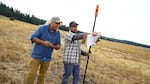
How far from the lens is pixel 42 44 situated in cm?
588

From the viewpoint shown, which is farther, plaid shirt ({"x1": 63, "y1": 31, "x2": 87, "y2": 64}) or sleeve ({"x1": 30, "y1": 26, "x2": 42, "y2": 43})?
plaid shirt ({"x1": 63, "y1": 31, "x2": 87, "y2": 64})

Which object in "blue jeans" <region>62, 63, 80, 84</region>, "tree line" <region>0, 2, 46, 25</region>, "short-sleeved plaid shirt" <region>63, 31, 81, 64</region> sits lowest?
"tree line" <region>0, 2, 46, 25</region>

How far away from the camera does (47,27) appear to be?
6.07 metres

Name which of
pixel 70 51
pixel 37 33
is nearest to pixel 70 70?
pixel 70 51

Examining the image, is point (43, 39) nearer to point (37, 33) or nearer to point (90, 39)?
point (37, 33)

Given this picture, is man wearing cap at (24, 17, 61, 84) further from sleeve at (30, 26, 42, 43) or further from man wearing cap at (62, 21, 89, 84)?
man wearing cap at (62, 21, 89, 84)

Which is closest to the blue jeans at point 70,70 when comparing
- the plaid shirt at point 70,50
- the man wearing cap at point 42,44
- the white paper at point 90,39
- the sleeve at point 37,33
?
the plaid shirt at point 70,50

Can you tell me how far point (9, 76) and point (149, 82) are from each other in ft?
24.6

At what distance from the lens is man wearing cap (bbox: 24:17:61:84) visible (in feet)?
19.4

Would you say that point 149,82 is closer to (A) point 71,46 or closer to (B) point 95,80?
(B) point 95,80

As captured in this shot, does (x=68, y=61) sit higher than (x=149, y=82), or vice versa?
(x=68, y=61)

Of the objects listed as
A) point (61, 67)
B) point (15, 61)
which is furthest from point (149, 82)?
point (15, 61)

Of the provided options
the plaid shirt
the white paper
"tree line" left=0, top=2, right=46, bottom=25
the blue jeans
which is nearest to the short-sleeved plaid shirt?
the plaid shirt

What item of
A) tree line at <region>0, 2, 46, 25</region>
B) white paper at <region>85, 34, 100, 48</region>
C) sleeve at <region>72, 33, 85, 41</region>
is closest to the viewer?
sleeve at <region>72, 33, 85, 41</region>
